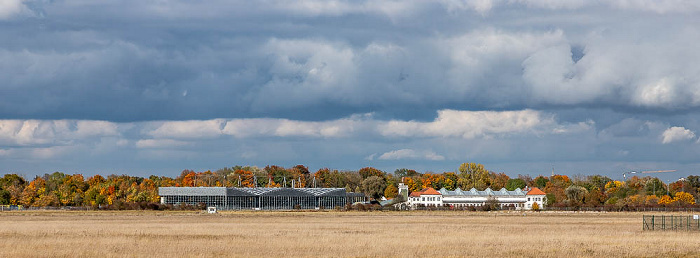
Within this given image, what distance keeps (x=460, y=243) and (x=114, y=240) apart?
24800mm

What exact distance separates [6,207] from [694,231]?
16264 cm

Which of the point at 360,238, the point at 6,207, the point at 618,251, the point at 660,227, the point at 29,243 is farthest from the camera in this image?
the point at 6,207

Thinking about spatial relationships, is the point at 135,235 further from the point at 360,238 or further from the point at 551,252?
the point at 551,252

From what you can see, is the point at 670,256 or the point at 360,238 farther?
the point at 360,238

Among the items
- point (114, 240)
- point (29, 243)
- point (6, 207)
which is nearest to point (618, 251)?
point (114, 240)

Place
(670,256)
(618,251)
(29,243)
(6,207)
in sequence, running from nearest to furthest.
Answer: (670,256) < (618,251) < (29,243) < (6,207)

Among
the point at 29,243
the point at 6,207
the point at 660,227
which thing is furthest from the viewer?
the point at 6,207

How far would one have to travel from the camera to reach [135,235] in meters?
67.4

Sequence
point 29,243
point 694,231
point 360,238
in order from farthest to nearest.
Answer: point 694,231
point 360,238
point 29,243

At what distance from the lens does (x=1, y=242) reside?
188 feet

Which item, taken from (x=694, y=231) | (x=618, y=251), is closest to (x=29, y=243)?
(x=618, y=251)

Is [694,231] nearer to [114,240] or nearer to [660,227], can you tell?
[660,227]

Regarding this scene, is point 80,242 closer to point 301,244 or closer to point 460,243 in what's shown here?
point 301,244

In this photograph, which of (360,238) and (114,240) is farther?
(360,238)
